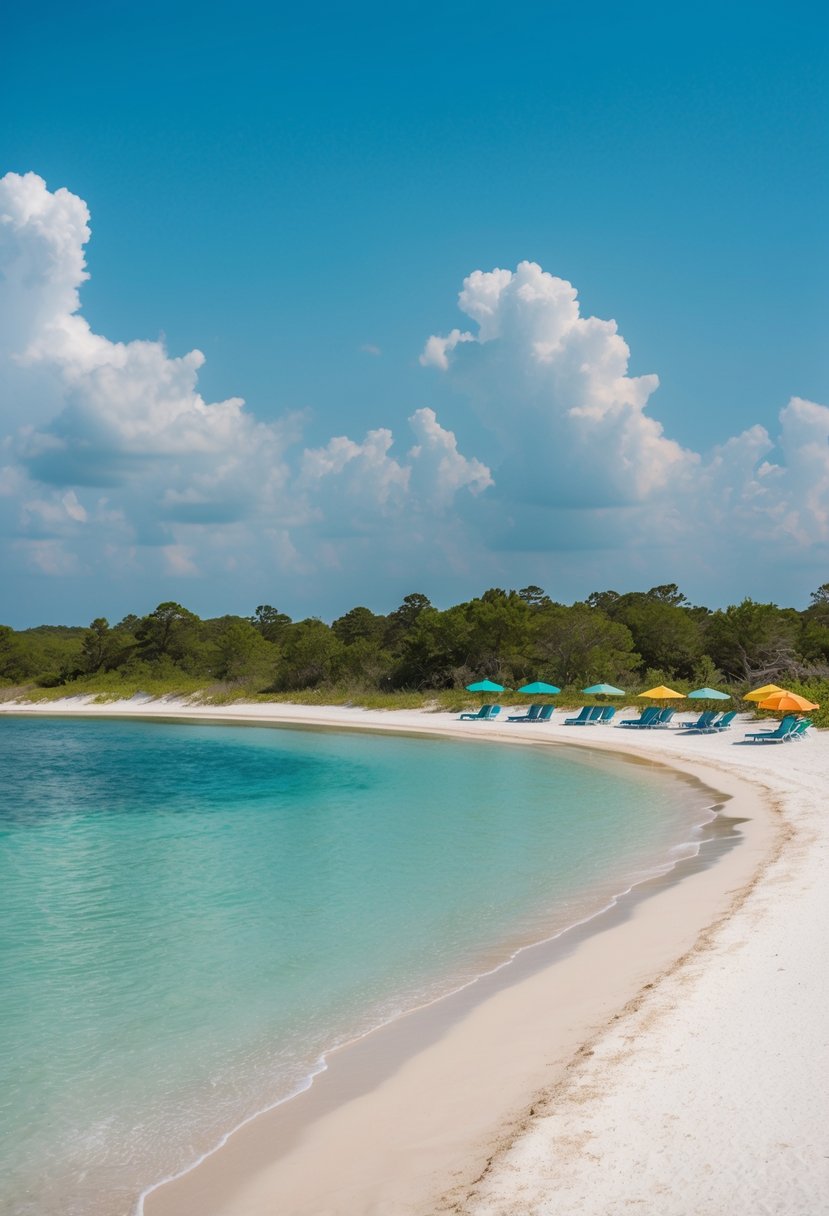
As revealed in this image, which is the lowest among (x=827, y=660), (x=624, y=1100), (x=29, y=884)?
(x=29, y=884)

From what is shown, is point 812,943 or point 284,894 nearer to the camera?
point 812,943

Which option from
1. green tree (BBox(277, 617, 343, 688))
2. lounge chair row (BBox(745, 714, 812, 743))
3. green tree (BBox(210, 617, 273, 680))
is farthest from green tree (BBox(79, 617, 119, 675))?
lounge chair row (BBox(745, 714, 812, 743))

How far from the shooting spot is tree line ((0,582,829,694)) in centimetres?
4038

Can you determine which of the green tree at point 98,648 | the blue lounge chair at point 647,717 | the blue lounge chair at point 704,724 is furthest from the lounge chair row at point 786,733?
the green tree at point 98,648

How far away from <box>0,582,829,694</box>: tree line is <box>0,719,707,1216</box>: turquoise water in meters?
19.4

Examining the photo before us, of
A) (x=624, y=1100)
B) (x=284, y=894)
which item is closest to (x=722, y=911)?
(x=624, y=1100)

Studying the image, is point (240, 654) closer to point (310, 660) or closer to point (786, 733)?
point (310, 660)

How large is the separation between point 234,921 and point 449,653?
37563 millimetres

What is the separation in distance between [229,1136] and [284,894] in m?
6.22

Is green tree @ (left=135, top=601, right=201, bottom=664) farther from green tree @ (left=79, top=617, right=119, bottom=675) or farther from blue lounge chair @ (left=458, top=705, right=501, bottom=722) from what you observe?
blue lounge chair @ (left=458, top=705, right=501, bottom=722)

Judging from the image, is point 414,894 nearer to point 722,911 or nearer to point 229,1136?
point 722,911

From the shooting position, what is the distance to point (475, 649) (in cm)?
4638

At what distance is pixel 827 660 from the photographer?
40344 mm

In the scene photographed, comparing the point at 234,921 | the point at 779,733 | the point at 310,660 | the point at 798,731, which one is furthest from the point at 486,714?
the point at 234,921
